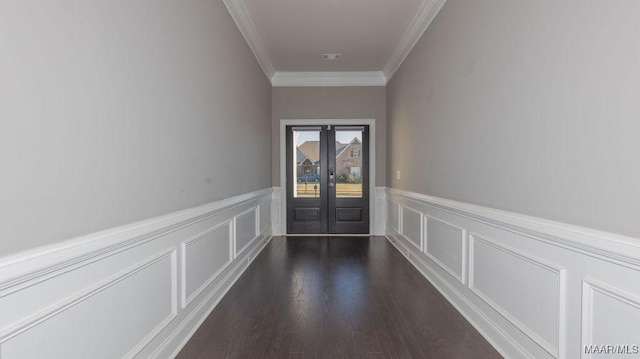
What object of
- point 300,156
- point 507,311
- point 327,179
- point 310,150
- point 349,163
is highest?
point 310,150

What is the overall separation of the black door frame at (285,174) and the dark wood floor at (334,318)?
2.02 metres

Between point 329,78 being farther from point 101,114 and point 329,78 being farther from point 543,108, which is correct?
point 101,114

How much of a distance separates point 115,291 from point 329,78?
515cm

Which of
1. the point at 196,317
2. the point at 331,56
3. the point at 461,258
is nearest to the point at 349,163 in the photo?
the point at 331,56

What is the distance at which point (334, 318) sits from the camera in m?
2.61

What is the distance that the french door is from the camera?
6.18m

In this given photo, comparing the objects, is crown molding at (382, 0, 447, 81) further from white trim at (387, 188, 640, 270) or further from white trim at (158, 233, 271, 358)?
white trim at (158, 233, 271, 358)

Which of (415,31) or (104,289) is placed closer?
(104,289)

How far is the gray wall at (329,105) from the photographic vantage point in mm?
6062

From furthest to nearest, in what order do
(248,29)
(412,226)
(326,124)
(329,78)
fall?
(326,124) → (329,78) → (412,226) → (248,29)

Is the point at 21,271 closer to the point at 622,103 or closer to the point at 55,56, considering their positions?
Answer: the point at 55,56

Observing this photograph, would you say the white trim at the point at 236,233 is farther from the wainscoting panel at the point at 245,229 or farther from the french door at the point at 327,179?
the french door at the point at 327,179

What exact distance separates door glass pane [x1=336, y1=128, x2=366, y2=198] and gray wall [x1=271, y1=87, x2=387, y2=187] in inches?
13.9

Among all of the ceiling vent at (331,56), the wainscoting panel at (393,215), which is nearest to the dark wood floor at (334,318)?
the wainscoting panel at (393,215)
